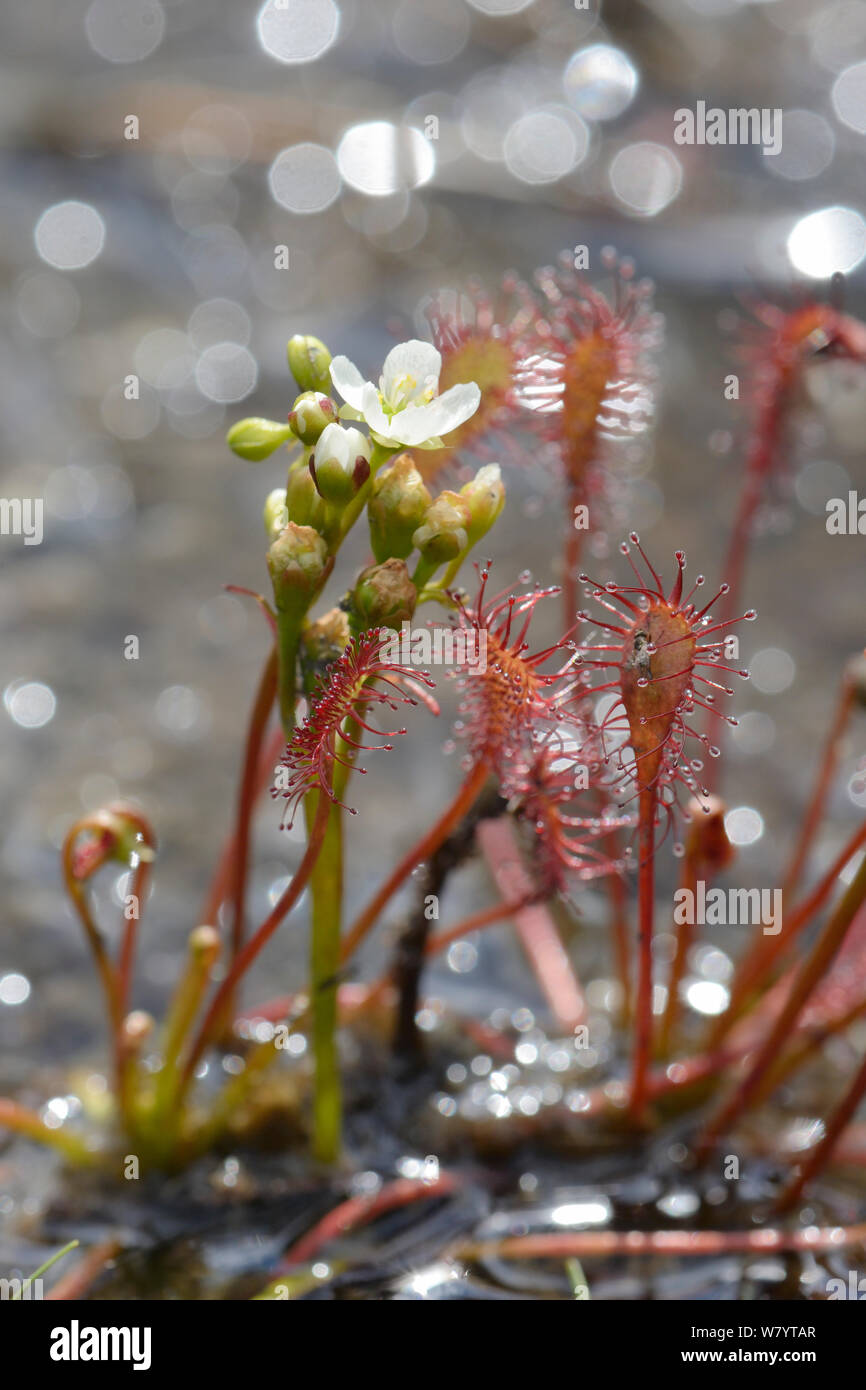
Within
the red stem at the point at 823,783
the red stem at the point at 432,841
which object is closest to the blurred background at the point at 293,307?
the red stem at the point at 823,783

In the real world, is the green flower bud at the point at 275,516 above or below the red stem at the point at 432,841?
above

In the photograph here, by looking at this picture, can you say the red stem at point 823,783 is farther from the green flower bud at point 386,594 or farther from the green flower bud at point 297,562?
the green flower bud at point 297,562

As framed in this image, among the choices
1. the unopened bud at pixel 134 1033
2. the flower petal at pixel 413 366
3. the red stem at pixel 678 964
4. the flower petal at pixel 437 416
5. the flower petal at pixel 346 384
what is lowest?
the unopened bud at pixel 134 1033

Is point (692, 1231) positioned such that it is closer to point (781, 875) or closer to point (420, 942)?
point (420, 942)

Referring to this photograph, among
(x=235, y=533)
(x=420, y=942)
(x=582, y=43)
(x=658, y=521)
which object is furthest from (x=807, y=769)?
(x=582, y=43)

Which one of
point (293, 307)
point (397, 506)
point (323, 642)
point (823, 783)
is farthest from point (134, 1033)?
point (293, 307)

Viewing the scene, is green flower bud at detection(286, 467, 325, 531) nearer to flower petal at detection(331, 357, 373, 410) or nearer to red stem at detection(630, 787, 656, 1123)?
flower petal at detection(331, 357, 373, 410)

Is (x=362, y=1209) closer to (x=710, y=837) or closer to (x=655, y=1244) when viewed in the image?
(x=655, y=1244)
